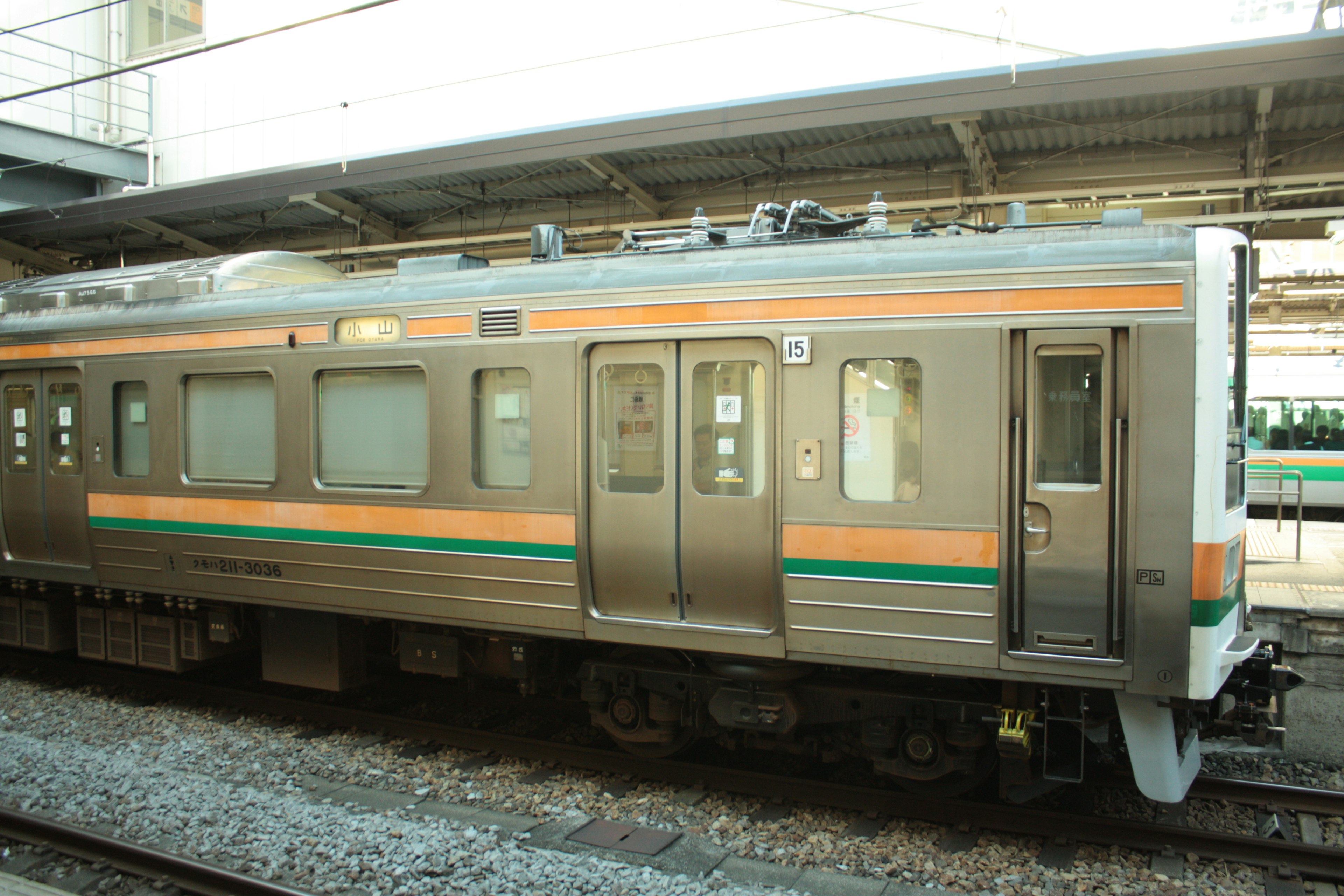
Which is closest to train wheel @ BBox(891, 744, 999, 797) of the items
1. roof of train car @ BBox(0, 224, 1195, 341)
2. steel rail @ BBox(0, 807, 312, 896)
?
roof of train car @ BBox(0, 224, 1195, 341)

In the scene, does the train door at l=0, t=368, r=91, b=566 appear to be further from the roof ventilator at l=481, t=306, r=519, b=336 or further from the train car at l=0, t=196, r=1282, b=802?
the roof ventilator at l=481, t=306, r=519, b=336

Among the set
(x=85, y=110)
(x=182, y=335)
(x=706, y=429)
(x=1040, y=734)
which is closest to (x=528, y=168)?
(x=182, y=335)

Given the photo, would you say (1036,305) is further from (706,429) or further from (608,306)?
(608,306)

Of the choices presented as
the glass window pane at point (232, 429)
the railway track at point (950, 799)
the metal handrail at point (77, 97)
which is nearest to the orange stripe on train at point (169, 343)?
the glass window pane at point (232, 429)

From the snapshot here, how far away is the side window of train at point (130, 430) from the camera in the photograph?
723 centimetres

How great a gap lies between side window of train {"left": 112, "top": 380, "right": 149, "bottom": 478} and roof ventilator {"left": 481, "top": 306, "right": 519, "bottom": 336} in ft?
11.0

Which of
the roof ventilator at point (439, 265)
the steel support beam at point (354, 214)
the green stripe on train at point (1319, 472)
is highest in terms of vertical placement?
the steel support beam at point (354, 214)

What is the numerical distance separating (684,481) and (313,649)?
3.61m

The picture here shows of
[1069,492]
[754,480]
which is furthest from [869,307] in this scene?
[1069,492]

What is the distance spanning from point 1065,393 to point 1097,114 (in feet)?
16.4

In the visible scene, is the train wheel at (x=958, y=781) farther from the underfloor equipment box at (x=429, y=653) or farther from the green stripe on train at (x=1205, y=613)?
the underfloor equipment box at (x=429, y=653)

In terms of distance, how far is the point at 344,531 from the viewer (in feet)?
20.5

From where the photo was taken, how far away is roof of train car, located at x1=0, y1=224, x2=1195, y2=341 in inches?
175

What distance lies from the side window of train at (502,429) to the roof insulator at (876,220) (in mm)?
2294
